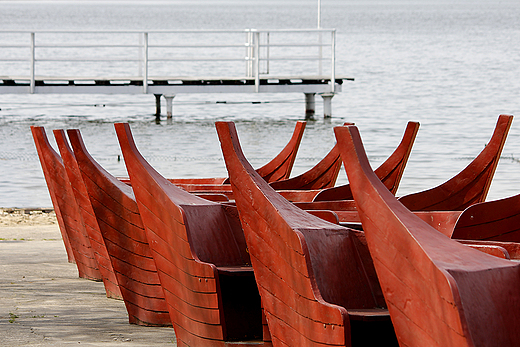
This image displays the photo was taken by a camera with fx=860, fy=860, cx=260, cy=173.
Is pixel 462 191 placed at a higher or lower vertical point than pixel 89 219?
higher

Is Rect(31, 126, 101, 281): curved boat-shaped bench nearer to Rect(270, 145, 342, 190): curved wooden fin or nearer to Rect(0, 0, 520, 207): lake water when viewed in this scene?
Rect(270, 145, 342, 190): curved wooden fin

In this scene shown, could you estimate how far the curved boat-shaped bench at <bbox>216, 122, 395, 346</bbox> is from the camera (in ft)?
12.1

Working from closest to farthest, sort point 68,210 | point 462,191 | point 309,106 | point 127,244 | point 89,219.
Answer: point 127,244 → point 89,219 → point 462,191 → point 68,210 → point 309,106

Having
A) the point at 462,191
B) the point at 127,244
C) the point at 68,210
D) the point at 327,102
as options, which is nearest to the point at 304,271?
the point at 127,244

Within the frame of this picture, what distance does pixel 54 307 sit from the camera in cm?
594

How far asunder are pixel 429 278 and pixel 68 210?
181 inches

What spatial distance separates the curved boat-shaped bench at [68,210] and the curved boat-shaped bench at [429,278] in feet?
12.8

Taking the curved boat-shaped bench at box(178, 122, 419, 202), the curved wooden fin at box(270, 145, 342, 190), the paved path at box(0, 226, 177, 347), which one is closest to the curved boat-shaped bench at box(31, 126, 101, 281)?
the paved path at box(0, 226, 177, 347)

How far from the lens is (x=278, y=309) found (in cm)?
405

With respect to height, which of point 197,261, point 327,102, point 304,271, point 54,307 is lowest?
→ point 54,307

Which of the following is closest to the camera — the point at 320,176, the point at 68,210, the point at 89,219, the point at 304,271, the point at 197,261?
the point at 304,271

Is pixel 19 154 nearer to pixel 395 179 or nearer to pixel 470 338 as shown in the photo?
pixel 395 179

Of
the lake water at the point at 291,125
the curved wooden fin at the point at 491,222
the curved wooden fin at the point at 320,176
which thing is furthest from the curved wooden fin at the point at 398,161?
the lake water at the point at 291,125

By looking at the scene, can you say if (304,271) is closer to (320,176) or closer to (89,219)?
(89,219)
